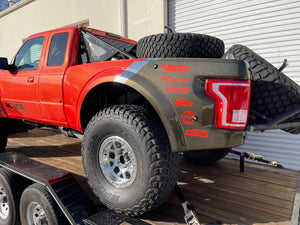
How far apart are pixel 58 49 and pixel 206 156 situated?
2.41 metres

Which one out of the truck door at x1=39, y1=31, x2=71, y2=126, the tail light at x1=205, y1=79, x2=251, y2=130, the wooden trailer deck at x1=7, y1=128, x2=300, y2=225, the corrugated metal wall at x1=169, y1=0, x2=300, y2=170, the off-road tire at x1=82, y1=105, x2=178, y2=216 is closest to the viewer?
the tail light at x1=205, y1=79, x2=251, y2=130

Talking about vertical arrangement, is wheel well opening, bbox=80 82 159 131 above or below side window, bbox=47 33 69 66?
below

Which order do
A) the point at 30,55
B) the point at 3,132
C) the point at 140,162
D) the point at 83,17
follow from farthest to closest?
1. the point at 83,17
2. the point at 3,132
3. the point at 30,55
4. the point at 140,162

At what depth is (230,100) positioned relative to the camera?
151cm

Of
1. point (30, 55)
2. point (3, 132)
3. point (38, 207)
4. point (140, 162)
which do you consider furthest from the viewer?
point (3, 132)

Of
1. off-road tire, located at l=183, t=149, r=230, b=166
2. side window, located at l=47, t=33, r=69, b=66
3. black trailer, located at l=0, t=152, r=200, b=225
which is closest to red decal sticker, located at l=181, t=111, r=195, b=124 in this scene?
black trailer, located at l=0, t=152, r=200, b=225

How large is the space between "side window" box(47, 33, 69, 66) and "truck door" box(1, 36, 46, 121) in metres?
0.19

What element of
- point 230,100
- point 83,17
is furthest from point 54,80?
point 83,17

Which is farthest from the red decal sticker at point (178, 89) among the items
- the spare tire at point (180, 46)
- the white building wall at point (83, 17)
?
the white building wall at point (83, 17)

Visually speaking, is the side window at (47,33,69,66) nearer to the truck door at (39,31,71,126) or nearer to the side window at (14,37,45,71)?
the truck door at (39,31,71,126)

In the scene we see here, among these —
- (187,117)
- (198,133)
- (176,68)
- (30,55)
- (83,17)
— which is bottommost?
(198,133)

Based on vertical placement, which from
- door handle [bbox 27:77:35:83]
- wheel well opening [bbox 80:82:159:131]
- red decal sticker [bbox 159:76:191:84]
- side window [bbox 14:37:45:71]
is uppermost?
Answer: side window [bbox 14:37:45:71]

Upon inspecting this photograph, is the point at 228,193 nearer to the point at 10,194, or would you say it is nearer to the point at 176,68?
the point at 176,68

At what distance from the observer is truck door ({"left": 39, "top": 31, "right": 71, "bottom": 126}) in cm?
251
